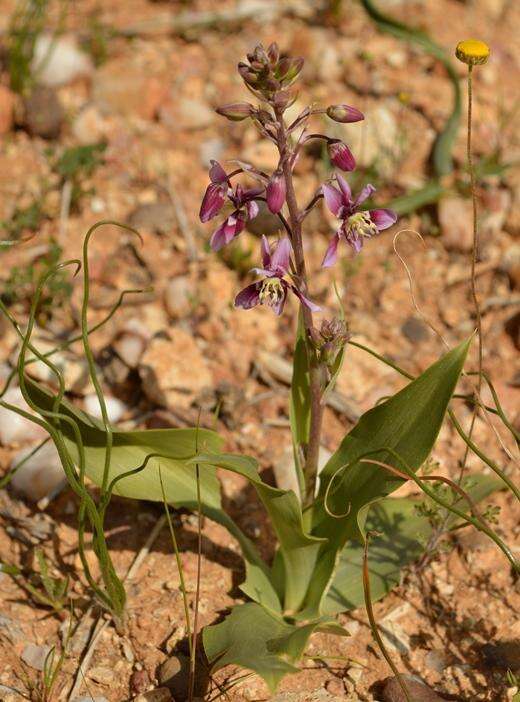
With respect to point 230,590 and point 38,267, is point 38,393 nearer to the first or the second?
point 230,590

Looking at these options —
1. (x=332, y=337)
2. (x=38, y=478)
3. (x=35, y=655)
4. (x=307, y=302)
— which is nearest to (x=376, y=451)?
(x=332, y=337)

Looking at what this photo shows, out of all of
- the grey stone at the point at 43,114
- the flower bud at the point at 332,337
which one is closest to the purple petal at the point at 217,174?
the flower bud at the point at 332,337

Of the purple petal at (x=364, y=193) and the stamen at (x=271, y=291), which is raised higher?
the purple petal at (x=364, y=193)

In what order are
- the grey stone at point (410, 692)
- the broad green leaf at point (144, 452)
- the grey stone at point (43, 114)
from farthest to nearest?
the grey stone at point (43, 114), the broad green leaf at point (144, 452), the grey stone at point (410, 692)

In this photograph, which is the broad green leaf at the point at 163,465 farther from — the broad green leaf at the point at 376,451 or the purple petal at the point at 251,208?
the purple petal at the point at 251,208

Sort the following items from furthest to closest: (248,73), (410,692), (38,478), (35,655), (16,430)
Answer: (16,430) → (38,478) → (35,655) → (410,692) → (248,73)

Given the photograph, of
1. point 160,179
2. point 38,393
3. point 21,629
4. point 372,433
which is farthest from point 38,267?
point 372,433

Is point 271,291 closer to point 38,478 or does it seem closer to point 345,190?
point 345,190
